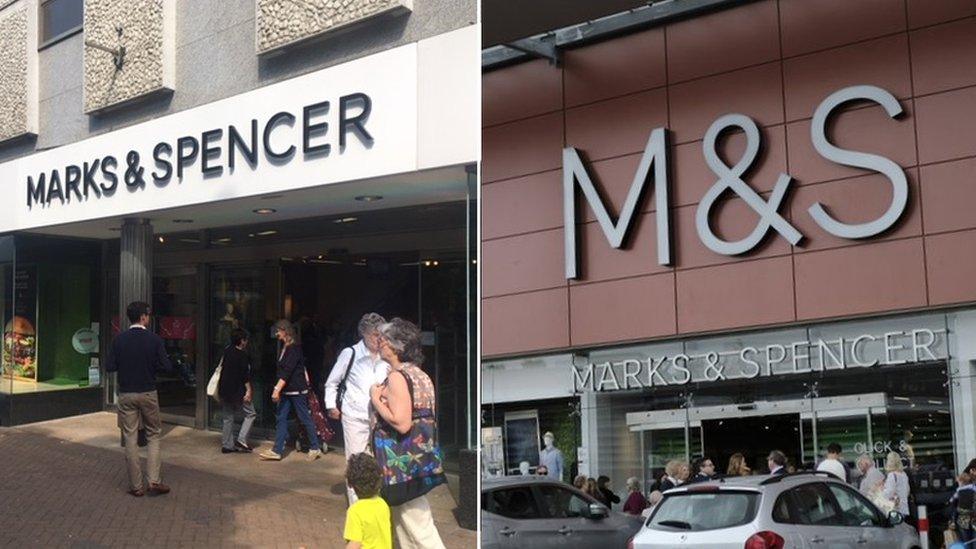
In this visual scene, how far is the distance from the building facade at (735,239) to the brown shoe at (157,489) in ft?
9.66

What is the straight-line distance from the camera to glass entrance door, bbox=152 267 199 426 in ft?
18.2

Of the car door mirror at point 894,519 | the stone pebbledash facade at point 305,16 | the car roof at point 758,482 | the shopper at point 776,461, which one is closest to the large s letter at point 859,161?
the shopper at point 776,461

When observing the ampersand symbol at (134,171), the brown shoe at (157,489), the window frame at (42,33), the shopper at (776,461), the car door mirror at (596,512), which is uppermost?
the window frame at (42,33)

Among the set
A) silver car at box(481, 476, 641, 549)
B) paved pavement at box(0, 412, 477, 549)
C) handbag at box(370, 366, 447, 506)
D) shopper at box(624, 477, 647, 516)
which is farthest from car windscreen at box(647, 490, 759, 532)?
handbag at box(370, 366, 447, 506)

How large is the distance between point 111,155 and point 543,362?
16.4ft

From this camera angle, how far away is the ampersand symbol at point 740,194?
9273 millimetres

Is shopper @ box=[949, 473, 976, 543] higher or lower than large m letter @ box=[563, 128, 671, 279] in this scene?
lower

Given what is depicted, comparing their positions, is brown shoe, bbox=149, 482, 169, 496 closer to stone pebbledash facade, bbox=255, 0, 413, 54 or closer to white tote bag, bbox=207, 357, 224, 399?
white tote bag, bbox=207, 357, 224, 399

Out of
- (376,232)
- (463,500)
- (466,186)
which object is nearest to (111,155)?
(376,232)

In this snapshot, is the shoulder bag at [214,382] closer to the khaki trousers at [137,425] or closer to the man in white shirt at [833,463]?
the khaki trousers at [137,425]

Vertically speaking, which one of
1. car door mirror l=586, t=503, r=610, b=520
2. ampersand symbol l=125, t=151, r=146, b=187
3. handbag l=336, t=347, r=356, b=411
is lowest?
car door mirror l=586, t=503, r=610, b=520

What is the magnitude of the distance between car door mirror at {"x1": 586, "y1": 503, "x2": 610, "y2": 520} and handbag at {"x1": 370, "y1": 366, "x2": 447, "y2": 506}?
1628 millimetres

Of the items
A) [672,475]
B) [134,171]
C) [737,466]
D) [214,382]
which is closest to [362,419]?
[214,382]

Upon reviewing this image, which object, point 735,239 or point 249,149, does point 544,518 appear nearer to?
point 249,149
